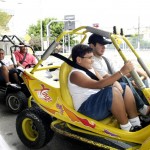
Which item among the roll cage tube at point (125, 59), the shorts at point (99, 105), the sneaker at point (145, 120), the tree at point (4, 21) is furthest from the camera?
the tree at point (4, 21)

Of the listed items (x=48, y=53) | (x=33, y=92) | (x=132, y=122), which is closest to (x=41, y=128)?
(x=33, y=92)

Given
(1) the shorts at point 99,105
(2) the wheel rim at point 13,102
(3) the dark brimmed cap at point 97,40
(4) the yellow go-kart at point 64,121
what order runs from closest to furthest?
1. (4) the yellow go-kart at point 64,121
2. (1) the shorts at point 99,105
3. (3) the dark brimmed cap at point 97,40
4. (2) the wheel rim at point 13,102

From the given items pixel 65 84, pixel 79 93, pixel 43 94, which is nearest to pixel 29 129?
pixel 43 94

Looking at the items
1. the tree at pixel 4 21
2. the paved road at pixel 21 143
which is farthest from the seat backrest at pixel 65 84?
the tree at pixel 4 21

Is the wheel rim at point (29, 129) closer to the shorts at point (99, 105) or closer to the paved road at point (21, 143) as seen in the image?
the paved road at point (21, 143)

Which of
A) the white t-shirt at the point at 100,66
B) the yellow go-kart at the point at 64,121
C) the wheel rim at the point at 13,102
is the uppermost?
the white t-shirt at the point at 100,66

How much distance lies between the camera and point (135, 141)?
2697mm

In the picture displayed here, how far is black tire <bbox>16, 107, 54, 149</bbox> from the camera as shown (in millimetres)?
3393

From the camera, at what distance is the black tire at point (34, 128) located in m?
3.39

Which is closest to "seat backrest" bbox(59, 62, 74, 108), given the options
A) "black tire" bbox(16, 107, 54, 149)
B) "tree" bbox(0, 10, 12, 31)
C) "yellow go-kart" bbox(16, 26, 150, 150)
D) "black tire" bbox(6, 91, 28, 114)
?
"yellow go-kart" bbox(16, 26, 150, 150)

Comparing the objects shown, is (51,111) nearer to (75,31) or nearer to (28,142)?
(28,142)

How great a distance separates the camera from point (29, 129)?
11.9ft

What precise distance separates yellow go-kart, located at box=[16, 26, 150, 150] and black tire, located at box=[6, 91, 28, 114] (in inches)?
51.6

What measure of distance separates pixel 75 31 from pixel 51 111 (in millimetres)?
1003
